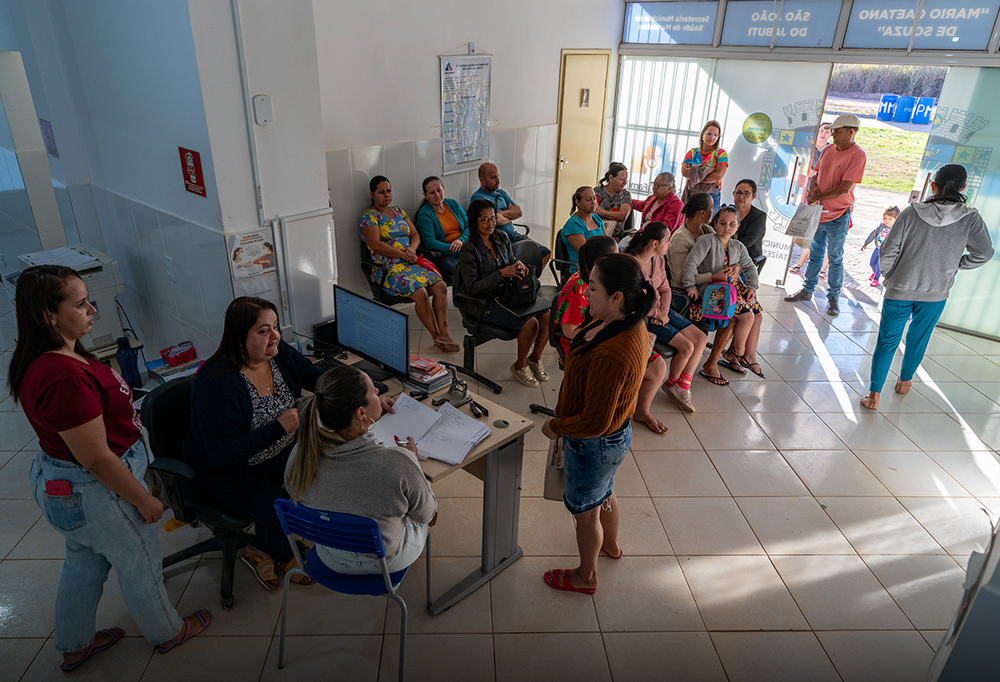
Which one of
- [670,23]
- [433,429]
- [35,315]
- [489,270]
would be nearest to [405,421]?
[433,429]

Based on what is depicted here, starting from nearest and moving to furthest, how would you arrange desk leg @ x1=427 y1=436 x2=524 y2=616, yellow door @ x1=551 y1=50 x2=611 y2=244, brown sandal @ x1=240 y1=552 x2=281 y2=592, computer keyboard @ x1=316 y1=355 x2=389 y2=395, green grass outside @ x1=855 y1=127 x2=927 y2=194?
desk leg @ x1=427 y1=436 x2=524 y2=616
brown sandal @ x1=240 y1=552 x2=281 y2=592
computer keyboard @ x1=316 y1=355 x2=389 y2=395
yellow door @ x1=551 y1=50 x2=611 y2=244
green grass outside @ x1=855 y1=127 x2=927 y2=194

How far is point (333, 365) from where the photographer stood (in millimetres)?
3139

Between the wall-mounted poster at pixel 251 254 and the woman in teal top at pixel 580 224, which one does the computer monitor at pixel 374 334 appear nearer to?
the wall-mounted poster at pixel 251 254

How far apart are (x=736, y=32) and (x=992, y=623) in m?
6.92

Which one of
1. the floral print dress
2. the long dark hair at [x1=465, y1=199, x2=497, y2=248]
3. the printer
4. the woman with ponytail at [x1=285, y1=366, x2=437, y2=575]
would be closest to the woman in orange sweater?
the woman with ponytail at [x1=285, y1=366, x2=437, y2=575]

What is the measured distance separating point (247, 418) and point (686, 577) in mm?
2145

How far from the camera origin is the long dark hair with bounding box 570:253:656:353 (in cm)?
237

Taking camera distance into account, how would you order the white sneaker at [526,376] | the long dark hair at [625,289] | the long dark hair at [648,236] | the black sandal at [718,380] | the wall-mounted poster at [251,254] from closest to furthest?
the long dark hair at [625,289] < the wall-mounted poster at [251,254] < the long dark hair at [648,236] < the white sneaker at [526,376] < the black sandal at [718,380]

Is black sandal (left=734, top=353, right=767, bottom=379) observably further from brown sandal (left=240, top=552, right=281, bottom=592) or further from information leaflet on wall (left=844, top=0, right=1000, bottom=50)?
brown sandal (left=240, top=552, right=281, bottom=592)

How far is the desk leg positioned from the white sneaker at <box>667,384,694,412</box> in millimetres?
1904

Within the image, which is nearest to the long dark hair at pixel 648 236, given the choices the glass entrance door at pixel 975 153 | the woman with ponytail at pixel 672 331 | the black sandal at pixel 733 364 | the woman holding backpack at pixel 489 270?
the woman with ponytail at pixel 672 331

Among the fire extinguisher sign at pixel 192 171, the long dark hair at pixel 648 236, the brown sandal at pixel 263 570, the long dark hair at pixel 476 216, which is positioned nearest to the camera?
the brown sandal at pixel 263 570

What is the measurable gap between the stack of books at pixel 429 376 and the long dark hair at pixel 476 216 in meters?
1.51

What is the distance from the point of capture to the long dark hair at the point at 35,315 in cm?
204
